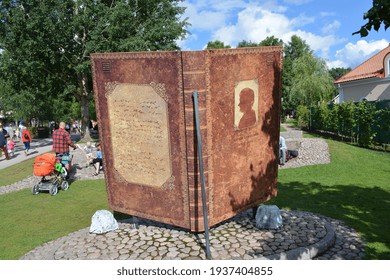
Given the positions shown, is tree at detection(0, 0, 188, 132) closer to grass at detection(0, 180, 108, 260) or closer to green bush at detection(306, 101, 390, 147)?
green bush at detection(306, 101, 390, 147)

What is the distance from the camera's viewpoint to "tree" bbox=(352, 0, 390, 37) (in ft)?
18.6

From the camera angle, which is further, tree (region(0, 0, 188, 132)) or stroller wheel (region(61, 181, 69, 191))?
tree (region(0, 0, 188, 132))

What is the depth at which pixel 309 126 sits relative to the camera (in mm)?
32219

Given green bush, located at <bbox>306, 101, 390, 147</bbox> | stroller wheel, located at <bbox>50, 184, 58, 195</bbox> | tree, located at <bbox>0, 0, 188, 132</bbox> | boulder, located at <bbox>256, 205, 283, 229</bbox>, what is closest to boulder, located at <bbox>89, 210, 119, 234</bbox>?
boulder, located at <bbox>256, 205, 283, 229</bbox>

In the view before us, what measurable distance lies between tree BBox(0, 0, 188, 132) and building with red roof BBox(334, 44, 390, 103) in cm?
1690

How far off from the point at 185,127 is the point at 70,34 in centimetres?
2192

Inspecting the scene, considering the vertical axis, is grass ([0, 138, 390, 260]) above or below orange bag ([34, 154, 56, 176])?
below

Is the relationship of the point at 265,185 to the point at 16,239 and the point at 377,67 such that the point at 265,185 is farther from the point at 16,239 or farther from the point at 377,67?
the point at 377,67

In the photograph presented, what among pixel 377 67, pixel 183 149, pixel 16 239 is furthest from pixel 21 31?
pixel 377 67

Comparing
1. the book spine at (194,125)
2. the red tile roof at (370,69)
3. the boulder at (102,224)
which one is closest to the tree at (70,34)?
the red tile roof at (370,69)

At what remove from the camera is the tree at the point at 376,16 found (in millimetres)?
5664

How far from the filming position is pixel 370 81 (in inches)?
Answer: 1194

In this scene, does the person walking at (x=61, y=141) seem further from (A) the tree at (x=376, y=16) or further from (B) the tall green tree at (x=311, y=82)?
(B) the tall green tree at (x=311, y=82)

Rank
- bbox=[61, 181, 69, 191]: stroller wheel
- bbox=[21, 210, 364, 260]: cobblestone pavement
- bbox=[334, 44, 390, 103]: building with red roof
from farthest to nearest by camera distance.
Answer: bbox=[334, 44, 390, 103]: building with red roof < bbox=[61, 181, 69, 191]: stroller wheel < bbox=[21, 210, 364, 260]: cobblestone pavement
